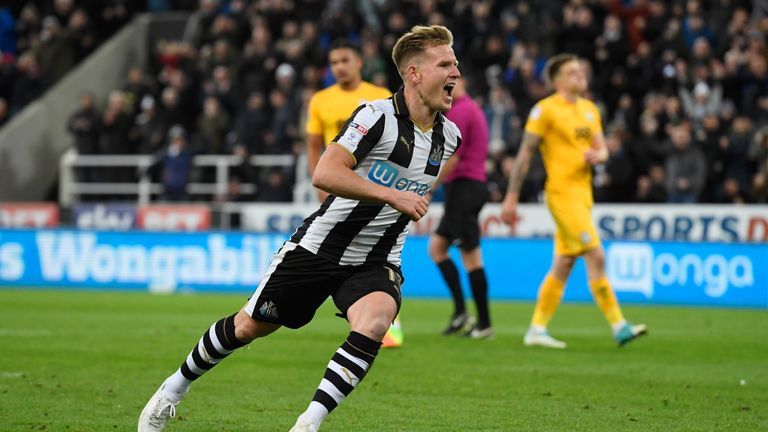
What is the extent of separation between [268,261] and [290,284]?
1315 centimetres

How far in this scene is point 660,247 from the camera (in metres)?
17.9

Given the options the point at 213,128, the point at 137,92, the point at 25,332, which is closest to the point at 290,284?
the point at 25,332

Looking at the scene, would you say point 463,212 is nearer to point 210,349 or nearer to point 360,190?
point 210,349

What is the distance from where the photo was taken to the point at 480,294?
39.9 feet

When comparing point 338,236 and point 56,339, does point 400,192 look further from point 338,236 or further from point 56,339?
point 56,339


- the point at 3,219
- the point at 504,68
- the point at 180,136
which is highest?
the point at 504,68

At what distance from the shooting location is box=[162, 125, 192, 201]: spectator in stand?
24.8 metres

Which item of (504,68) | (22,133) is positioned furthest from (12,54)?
(504,68)

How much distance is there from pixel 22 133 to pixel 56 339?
17.4m

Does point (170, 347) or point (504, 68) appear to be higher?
point (504, 68)

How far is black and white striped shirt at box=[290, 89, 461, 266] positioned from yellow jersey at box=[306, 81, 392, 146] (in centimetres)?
476

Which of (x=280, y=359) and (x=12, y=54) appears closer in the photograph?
(x=280, y=359)

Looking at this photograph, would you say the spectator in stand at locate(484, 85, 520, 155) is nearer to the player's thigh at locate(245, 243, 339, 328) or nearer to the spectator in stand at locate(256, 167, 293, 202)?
the spectator in stand at locate(256, 167, 293, 202)

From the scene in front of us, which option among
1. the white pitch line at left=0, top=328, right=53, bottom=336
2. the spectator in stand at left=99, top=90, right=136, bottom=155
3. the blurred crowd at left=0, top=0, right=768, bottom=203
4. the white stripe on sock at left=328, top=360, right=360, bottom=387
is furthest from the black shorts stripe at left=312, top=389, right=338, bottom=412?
the spectator in stand at left=99, top=90, right=136, bottom=155
